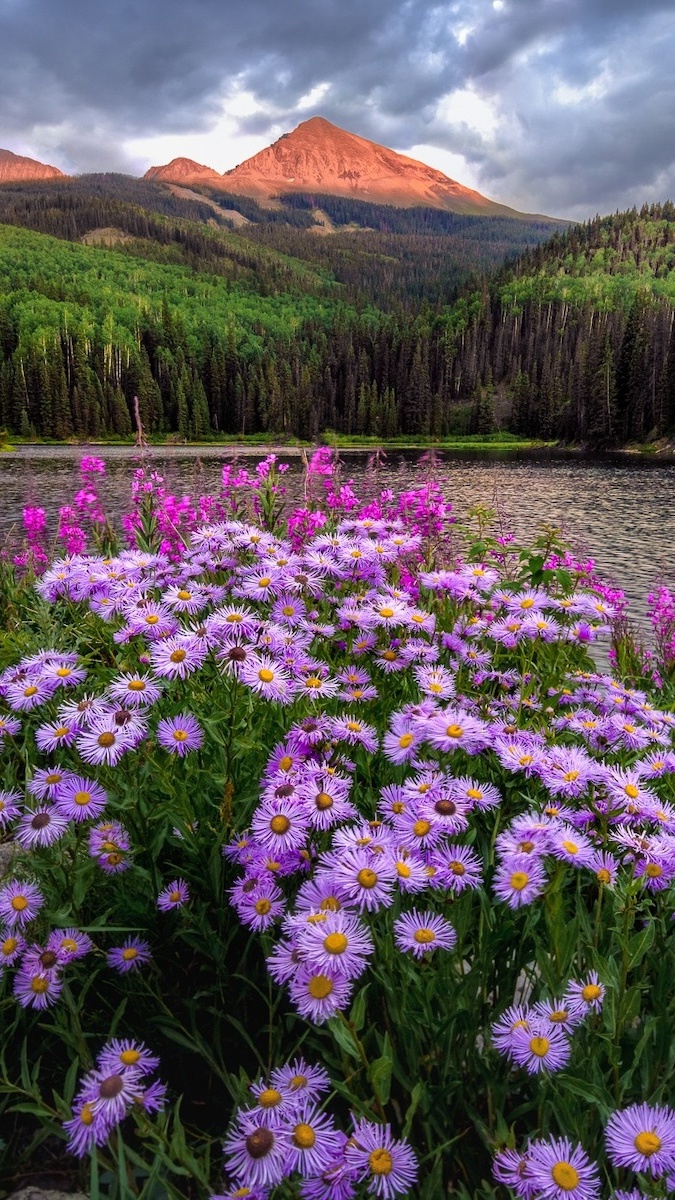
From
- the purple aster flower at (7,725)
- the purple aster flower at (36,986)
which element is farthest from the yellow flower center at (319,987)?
the purple aster flower at (7,725)

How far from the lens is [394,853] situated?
1514 millimetres

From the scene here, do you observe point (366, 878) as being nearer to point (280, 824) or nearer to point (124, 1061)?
point (280, 824)

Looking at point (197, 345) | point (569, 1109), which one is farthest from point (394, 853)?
point (197, 345)

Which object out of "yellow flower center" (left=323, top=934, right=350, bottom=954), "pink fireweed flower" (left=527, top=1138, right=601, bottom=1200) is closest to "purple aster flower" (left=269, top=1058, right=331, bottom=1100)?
"yellow flower center" (left=323, top=934, right=350, bottom=954)

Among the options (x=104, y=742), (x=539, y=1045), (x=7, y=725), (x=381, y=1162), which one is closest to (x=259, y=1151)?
(x=381, y=1162)

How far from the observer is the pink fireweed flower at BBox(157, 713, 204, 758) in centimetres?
203

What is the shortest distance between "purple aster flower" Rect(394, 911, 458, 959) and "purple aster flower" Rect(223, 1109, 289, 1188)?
1.41ft

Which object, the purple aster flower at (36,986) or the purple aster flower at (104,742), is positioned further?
the purple aster flower at (104,742)

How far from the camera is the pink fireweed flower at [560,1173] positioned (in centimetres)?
112

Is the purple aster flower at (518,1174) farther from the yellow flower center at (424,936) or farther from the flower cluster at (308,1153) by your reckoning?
the yellow flower center at (424,936)

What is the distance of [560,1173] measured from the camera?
3.78 ft

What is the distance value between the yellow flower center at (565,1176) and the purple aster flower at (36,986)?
4.03 ft

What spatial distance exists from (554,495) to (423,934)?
130 feet

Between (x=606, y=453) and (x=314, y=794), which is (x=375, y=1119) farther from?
(x=606, y=453)
